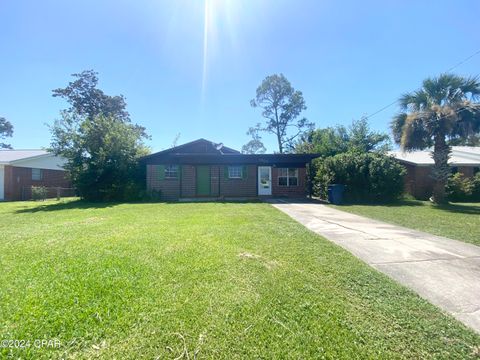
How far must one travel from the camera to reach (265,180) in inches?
684

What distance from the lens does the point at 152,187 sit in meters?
16.6

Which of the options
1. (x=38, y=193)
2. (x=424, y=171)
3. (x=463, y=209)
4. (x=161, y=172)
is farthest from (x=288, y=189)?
(x=38, y=193)

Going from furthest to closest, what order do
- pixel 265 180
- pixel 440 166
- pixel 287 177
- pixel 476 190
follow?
pixel 287 177
pixel 265 180
pixel 476 190
pixel 440 166

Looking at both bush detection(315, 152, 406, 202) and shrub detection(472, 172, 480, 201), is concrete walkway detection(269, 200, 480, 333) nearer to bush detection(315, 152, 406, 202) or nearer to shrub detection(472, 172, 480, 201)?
bush detection(315, 152, 406, 202)

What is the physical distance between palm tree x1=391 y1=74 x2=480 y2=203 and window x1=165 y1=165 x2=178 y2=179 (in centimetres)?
1395

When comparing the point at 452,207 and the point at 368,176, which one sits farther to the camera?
the point at 368,176

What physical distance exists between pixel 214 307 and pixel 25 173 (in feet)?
84.4

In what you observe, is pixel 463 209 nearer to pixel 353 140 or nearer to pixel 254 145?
pixel 353 140

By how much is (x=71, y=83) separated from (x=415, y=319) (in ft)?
137

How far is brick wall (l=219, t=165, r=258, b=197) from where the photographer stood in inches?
673

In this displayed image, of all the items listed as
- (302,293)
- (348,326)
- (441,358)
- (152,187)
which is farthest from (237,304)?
(152,187)

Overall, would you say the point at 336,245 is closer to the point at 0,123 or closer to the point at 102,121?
the point at 102,121

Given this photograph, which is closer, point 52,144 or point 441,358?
point 441,358

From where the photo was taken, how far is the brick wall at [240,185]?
56.1 ft
